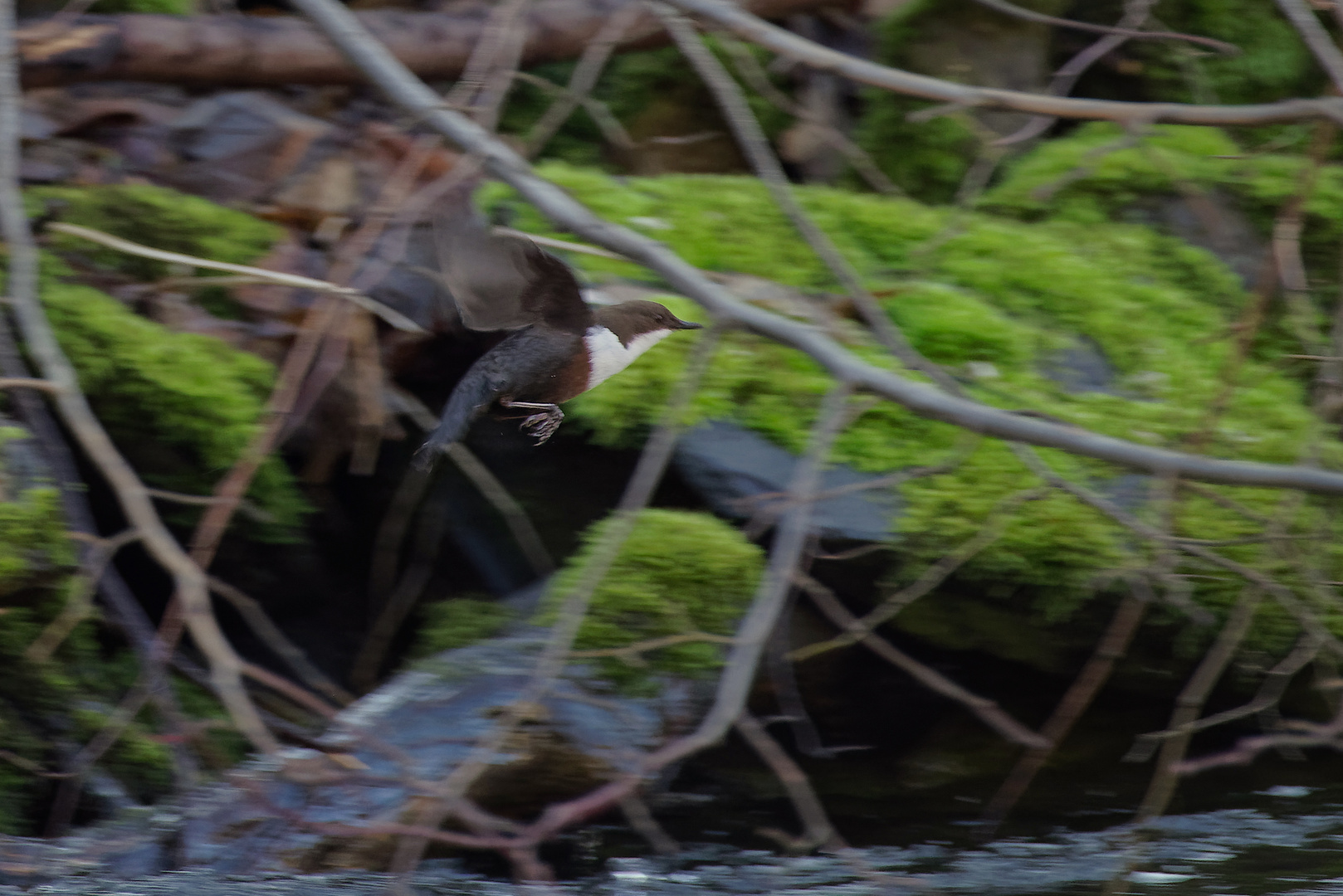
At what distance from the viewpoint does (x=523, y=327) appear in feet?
8.13

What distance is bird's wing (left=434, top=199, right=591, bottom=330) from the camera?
220cm

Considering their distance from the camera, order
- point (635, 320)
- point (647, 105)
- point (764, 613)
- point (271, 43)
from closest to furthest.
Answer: point (764, 613) → point (635, 320) → point (271, 43) → point (647, 105)

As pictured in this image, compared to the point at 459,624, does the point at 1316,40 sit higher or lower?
higher

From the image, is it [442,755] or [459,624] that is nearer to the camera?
[442,755]

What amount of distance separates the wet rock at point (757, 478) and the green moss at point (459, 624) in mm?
636

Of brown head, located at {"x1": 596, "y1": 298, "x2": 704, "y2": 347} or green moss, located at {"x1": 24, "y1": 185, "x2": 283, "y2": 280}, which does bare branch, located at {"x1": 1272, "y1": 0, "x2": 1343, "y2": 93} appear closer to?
brown head, located at {"x1": 596, "y1": 298, "x2": 704, "y2": 347}

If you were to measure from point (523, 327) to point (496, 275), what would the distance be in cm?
26

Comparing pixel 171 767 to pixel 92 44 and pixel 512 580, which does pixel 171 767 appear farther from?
pixel 92 44

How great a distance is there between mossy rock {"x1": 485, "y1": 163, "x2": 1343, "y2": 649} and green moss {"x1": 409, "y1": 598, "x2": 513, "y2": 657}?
0.56m

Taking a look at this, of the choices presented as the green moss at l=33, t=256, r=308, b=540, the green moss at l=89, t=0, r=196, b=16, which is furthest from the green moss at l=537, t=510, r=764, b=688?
the green moss at l=89, t=0, r=196, b=16

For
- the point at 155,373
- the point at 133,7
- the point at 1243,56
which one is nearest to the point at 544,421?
the point at 155,373

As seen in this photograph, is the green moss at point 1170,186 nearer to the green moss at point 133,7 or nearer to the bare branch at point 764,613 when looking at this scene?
the bare branch at point 764,613

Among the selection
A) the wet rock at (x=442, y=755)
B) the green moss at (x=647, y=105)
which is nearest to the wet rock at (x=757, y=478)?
the wet rock at (x=442, y=755)

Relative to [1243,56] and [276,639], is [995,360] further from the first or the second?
[276,639]
